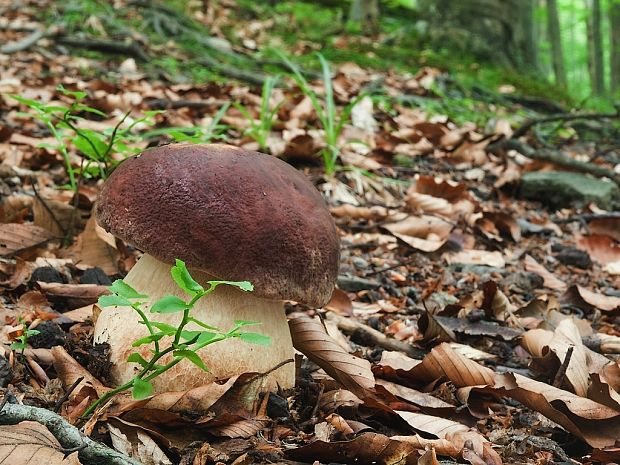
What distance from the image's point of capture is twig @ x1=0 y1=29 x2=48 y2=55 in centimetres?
649

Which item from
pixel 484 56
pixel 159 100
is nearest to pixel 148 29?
pixel 159 100

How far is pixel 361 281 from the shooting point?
327 cm

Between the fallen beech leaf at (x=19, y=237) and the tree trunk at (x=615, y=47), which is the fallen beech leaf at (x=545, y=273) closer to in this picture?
the fallen beech leaf at (x=19, y=237)

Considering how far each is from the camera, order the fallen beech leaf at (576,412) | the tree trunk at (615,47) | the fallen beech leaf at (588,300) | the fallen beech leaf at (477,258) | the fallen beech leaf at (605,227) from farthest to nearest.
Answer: the tree trunk at (615,47) < the fallen beech leaf at (605,227) < the fallen beech leaf at (477,258) < the fallen beech leaf at (588,300) < the fallen beech leaf at (576,412)

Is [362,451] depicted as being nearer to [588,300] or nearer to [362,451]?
[362,451]

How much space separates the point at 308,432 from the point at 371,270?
67.0 inches

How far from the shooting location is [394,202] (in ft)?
15.1

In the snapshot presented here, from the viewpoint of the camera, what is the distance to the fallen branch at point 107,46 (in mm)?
7121

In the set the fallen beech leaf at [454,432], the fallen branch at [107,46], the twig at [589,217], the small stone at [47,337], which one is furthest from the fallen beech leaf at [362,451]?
the fallen branch at [107,46]

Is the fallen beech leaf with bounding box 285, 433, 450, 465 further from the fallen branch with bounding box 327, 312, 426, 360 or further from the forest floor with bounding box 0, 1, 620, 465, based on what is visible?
the fallen branch with bounding box 327, 312, 426, 360

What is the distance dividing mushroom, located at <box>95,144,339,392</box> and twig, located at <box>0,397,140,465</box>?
0.42 m

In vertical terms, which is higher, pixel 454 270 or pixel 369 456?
pixel 369 456

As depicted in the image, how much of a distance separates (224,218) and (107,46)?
6.08 meters

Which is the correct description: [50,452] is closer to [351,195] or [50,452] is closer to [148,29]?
[351,195]
